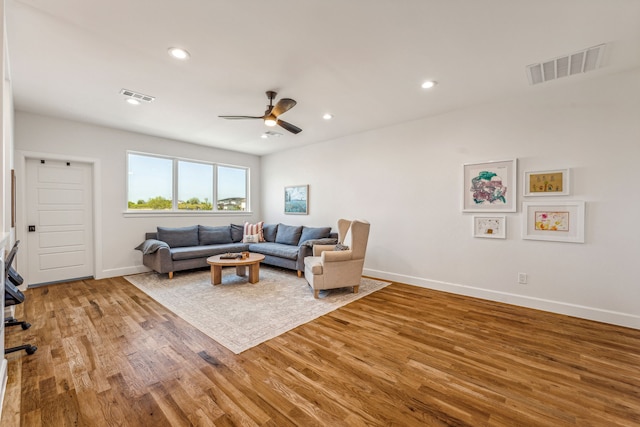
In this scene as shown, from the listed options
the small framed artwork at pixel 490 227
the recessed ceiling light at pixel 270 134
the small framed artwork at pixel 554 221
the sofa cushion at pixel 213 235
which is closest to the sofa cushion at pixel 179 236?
the sofa cushion at pixel 213 235

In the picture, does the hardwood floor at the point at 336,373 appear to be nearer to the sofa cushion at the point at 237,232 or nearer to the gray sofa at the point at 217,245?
the gray sofa at the point at 217,245

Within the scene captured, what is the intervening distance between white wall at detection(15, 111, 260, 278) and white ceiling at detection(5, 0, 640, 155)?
1.78 feet

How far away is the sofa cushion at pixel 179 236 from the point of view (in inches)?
202

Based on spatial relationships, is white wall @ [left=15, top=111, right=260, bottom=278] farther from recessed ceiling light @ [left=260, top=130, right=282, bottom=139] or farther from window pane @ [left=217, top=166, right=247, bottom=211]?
recessed ceiling light @ [left=260, top=130, right=282, bottom=139]

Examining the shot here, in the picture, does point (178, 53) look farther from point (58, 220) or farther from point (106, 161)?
point (58, 220)

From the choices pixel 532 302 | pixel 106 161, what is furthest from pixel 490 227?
pixel 106 161

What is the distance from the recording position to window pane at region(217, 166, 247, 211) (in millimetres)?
6590

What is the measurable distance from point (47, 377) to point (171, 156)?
4509mm

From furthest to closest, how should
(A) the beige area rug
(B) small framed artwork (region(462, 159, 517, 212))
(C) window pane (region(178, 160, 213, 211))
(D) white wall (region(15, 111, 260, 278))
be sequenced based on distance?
1. (C) window pane (region(178, 160, 213, 211))
2. (D) white wall (region(15, 111, 260, 278))
3. (B) small framed artwork (region(462, 159, 517, 212))
4. (A) the beige area rug

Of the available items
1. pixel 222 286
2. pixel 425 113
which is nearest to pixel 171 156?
pixel 222 286

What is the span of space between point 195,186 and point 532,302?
6.46m

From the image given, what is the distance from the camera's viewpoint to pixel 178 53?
2.55m

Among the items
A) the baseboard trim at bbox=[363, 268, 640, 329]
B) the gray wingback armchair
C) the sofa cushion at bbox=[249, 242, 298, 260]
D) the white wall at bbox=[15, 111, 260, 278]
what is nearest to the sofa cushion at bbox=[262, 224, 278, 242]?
the sofa cushion at bbox=[249, 242, 298, 260]

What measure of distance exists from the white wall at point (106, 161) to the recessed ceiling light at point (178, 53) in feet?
10.8
